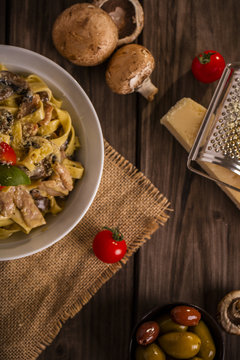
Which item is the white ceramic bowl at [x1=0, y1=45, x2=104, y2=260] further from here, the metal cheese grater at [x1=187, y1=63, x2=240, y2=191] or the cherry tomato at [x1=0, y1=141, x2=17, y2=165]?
the metal cheese grater at [x1=187, y1=63, x2=240, y2=191]

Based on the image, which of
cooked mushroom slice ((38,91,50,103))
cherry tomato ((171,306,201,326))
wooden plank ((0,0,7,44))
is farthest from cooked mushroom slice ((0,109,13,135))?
cherry tomato ((171,306,201,326))

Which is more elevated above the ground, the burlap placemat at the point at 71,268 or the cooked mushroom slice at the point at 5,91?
the cooked mushroom slice at the point at 5,91

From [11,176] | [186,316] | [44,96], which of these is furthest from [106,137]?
[186,316]

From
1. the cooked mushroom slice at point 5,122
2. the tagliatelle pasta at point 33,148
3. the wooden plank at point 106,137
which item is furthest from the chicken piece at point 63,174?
the wooden plank at point 106,137

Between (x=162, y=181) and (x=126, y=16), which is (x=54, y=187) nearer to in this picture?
(x=162, y=181)

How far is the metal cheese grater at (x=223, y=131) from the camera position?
2.41 metres

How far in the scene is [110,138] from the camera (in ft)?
8.42

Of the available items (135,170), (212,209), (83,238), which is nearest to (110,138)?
(135,170)

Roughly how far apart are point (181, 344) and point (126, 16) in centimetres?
226

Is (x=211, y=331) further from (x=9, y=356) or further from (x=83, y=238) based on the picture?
(x=9, y=356)

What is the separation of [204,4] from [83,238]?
6.38ft

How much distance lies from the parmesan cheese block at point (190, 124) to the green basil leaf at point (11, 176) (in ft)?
3.58

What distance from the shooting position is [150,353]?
227 cm

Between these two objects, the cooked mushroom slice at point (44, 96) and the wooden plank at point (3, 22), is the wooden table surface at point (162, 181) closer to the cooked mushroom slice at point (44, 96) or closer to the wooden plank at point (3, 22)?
the wooden plank at point (3, 22)
